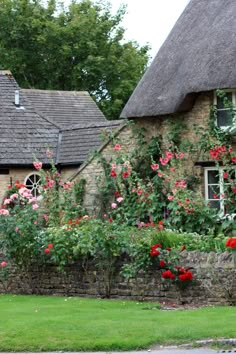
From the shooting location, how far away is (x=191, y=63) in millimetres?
23609

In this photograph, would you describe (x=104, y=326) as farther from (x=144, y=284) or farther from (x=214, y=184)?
(x=214, y=184)

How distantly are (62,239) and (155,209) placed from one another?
5.18m

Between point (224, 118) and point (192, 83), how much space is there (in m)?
1.38

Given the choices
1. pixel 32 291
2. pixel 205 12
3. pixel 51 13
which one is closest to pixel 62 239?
pixel 32 291

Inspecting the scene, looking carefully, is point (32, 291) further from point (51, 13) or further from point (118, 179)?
point (51, 13)

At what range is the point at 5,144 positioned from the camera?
93.7ft

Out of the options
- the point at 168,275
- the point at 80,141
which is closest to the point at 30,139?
the point at 80,141

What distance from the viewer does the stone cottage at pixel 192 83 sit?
22.8m

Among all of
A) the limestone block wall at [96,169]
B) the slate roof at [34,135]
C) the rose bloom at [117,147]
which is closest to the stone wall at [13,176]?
the slate roof at [34,135]

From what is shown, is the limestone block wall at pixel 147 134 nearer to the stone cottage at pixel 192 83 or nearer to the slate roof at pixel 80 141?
the stone cottage at pixel 192 83

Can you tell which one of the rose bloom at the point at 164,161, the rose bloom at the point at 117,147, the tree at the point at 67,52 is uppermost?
the tree at the point at 67,52

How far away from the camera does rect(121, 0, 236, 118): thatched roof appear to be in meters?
22.7

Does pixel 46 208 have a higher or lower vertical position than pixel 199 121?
lower

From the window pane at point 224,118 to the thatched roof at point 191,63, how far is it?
0.87m
